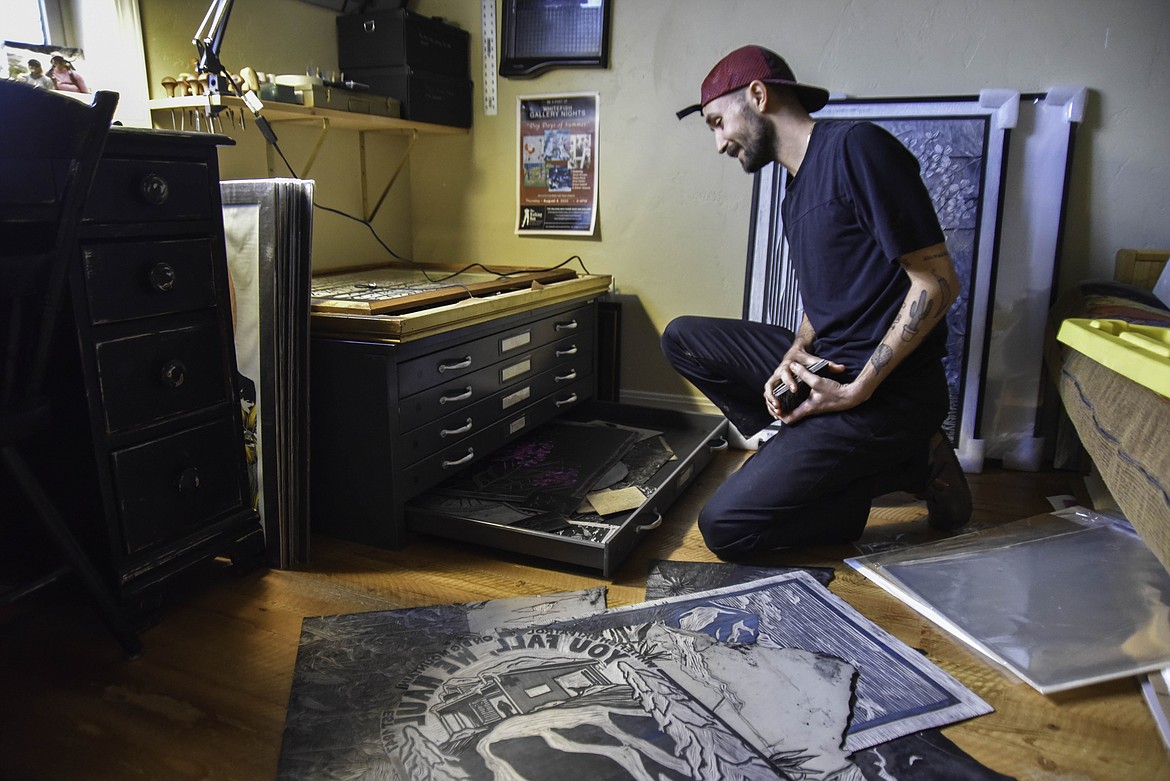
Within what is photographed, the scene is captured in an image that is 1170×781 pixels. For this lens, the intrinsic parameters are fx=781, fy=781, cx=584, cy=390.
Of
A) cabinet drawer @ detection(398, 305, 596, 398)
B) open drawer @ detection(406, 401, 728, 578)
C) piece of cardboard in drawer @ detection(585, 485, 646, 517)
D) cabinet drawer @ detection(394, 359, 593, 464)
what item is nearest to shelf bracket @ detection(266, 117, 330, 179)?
cabinet drawer @ detection(398, 305, 596, 398)

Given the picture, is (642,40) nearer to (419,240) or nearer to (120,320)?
(419,240)

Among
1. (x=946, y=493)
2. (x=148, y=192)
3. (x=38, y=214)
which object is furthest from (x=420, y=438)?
(x=946, y=493)

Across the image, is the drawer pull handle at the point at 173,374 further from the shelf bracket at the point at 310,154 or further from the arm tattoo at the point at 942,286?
the arm tattoo at the point at 942,286

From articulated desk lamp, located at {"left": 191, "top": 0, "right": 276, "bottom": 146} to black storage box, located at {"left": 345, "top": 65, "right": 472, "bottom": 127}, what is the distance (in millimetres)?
634

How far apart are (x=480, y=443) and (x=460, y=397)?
174 mm

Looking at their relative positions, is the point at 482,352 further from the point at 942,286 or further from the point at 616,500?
the point at 942,286

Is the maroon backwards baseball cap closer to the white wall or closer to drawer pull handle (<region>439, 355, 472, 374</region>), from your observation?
the white wall

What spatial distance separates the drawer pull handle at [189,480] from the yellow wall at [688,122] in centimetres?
101

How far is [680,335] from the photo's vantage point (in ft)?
7.30

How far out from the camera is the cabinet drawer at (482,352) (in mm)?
1762

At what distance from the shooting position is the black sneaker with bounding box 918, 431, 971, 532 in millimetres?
1896

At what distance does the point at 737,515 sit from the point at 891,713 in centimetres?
58

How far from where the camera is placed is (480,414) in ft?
6.65

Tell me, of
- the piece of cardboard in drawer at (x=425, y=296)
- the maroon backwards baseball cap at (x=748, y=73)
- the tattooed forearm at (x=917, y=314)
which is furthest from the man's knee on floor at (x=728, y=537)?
the maroon backwards baseball cap at (x=748, y=73)
